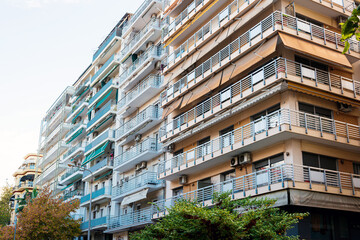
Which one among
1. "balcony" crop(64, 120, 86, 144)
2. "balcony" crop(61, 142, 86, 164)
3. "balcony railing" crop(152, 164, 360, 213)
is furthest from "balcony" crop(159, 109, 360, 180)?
"balcony" crop(64, 120, 86, 144)

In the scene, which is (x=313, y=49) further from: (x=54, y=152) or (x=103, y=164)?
(x=54, y=152)

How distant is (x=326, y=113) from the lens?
68.5 feet

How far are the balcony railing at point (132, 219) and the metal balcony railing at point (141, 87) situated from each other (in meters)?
9.00

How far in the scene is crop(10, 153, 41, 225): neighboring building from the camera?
79850 mm

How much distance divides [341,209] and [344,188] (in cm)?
108

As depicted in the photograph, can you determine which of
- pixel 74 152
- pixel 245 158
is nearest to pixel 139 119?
pixel 245 158

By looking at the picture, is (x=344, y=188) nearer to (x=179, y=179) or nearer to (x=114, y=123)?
(x=179, y=179)

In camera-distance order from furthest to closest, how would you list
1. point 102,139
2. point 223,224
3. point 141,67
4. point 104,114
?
point 104,114
point 102,139
point 141,67
point 223,224

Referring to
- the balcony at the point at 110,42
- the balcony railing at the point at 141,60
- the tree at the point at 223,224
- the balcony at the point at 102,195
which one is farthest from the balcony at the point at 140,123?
the tree at the point at 223,224

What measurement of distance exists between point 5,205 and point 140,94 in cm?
5634

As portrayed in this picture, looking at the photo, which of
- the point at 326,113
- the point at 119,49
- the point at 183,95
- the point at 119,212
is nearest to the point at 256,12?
the point at 326,113

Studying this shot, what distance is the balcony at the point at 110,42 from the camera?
4310cm

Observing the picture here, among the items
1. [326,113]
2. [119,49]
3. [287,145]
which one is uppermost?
[119,49]

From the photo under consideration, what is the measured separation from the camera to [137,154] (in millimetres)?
32594
